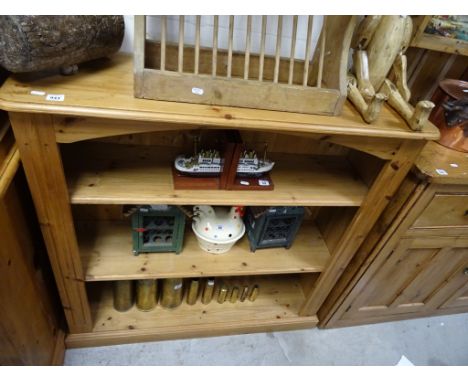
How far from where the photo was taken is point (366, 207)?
1.08m

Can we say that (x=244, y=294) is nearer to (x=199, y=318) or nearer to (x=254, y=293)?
(x=254, y=293)

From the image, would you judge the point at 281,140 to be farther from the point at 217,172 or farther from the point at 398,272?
the point at 398,272

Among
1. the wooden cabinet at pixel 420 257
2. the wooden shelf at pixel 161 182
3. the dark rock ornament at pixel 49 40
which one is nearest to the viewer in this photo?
the dark rock ornament at pixel 49 40

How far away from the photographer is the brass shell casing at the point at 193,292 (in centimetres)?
139

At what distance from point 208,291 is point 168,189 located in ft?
2.20

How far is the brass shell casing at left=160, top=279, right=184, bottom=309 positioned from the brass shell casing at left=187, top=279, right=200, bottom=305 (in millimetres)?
41

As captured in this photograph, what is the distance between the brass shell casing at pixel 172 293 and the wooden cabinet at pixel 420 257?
710 millimetres

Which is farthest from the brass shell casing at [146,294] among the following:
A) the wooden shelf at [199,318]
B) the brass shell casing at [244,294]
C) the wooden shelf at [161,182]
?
the wooden shelf at [161,182]

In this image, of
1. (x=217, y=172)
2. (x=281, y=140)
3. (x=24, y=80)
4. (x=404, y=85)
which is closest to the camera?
(x=24, y=80)

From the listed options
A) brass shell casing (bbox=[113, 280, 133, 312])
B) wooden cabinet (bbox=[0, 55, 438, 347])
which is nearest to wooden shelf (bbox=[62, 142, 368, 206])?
wooden cabinet (bbox=[0, 55, 438, 347])

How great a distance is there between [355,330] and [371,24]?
142 cm

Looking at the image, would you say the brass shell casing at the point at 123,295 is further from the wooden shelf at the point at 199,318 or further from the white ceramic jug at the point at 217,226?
the white ceramic jug at the point at 217,226
